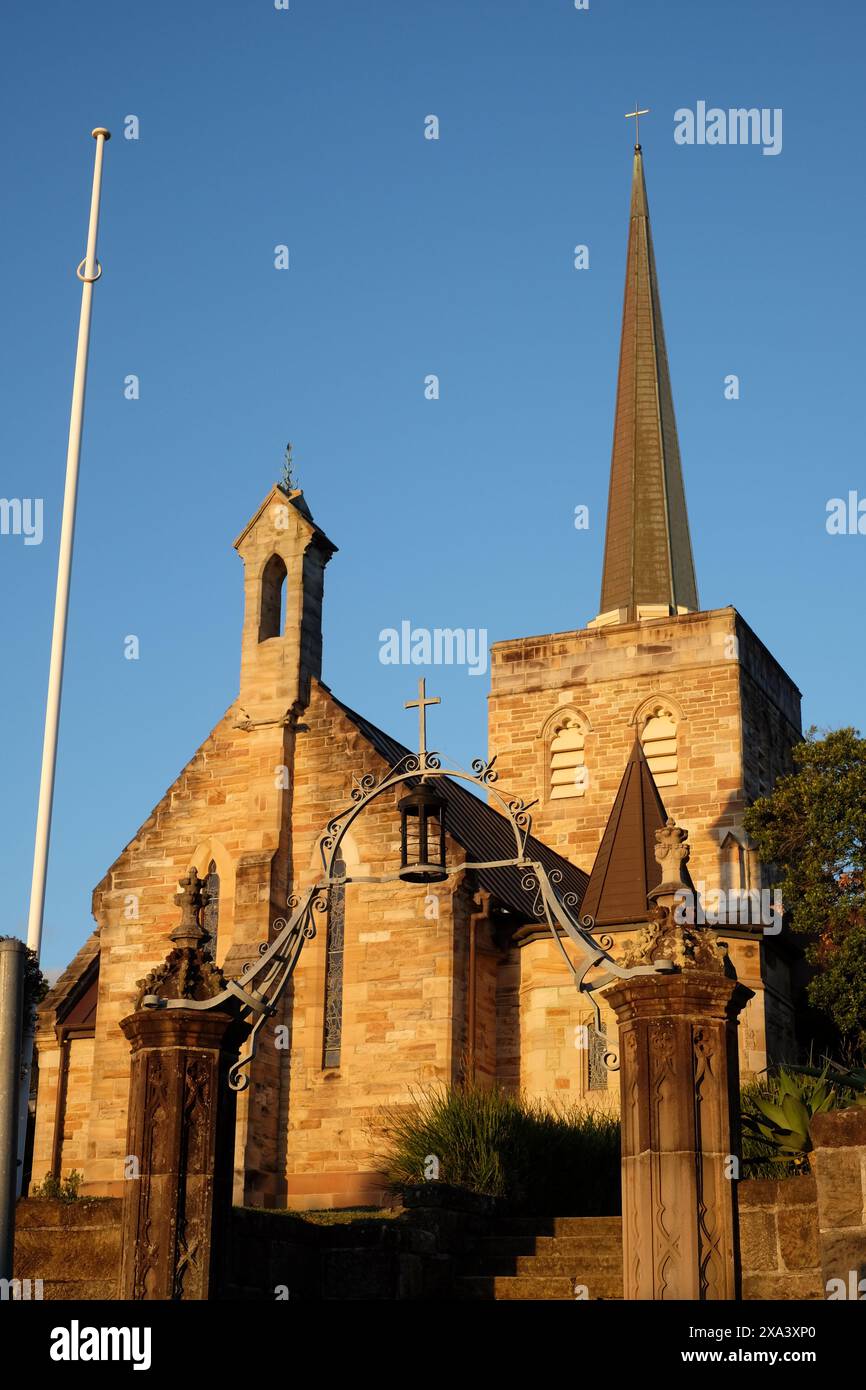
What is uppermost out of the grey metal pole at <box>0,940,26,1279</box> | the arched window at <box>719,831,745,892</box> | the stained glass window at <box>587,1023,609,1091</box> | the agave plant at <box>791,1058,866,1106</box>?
the arched window at <box>719,831,745,892</box>

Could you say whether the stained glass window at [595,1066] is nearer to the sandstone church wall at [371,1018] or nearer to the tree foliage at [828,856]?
the sandstone church wall at [371,1018]

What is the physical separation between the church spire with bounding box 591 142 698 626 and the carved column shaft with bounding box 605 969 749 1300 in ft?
98.8

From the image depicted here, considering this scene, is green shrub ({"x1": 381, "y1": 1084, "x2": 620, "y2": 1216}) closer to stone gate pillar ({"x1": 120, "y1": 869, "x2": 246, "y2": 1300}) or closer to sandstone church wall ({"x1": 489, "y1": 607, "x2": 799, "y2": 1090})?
stone gate pillar ({"x1": 120, "y1": 869, "x2": 246, "y2": 1300})

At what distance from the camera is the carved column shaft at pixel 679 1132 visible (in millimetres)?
12125

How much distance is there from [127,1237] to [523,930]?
45.0ft

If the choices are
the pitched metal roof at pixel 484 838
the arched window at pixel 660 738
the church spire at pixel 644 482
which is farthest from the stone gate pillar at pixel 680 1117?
the church spire at pixel 644 482

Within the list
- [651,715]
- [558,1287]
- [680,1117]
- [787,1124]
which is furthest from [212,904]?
[680,1117]

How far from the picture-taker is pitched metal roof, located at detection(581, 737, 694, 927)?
87.0 ft

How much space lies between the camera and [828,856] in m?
29.4

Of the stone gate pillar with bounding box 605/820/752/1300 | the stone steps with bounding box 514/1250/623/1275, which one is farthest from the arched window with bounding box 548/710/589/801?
the stone gate pillar with bounding box 605/820/752/1300

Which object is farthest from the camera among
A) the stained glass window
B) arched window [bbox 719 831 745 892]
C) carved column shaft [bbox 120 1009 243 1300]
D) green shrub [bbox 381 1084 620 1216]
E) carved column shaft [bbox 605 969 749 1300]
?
arched window [bbox 719 831 745 892]

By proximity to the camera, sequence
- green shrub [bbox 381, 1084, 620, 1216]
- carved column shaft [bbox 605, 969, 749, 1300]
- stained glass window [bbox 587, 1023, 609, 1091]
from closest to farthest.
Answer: carved column shaft [bbox 605, 969, 749, 1300] < green shrub [bbox 381, 1084, 620, 1216] < stained glass window [bbox 587, 1023, 609, 1091]

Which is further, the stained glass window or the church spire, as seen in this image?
the church spire
